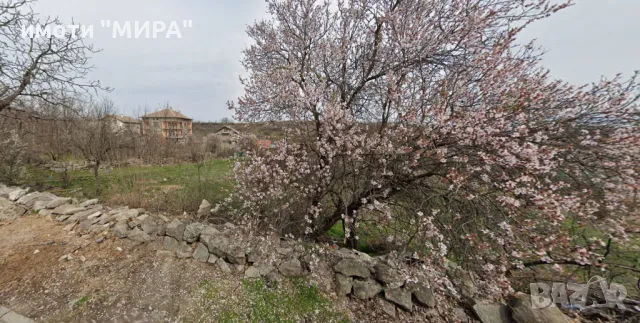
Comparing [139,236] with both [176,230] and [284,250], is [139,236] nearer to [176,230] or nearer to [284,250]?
[176,230]

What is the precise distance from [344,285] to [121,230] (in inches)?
136

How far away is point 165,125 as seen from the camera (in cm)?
1162

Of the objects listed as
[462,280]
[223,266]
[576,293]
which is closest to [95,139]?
[223,266]

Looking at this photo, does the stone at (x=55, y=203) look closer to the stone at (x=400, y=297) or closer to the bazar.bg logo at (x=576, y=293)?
the stone at (x=400, y=297)

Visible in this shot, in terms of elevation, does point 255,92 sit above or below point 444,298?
above

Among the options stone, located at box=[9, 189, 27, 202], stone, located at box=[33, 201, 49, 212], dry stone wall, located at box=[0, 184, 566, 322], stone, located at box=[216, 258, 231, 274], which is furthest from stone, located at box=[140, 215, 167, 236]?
stone, located at box=[9, 189, 27, 202]

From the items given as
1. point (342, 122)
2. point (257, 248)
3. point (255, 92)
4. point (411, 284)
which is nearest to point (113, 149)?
point (255, 92)

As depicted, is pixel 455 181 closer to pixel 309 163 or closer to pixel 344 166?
pixel 344 166

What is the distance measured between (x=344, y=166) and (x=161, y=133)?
40.1ft

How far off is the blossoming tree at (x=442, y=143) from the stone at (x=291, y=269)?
532 mm

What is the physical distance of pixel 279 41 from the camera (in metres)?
3.85

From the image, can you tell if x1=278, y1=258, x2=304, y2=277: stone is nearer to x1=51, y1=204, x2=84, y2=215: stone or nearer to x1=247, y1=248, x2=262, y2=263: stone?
x1=247, y1=248, x2=262, y2=263: stone

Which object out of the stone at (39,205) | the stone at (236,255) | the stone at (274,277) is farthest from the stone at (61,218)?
the stone at (274,277)

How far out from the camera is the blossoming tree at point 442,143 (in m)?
1.94
